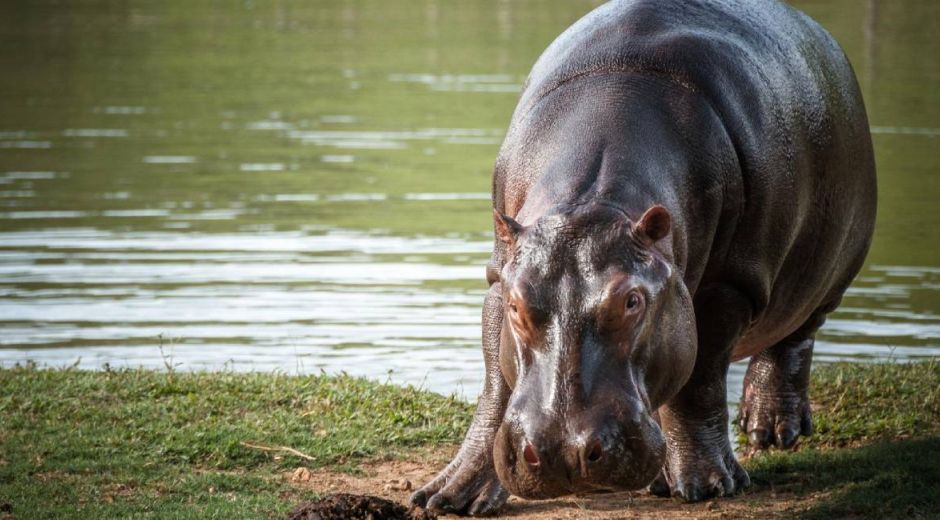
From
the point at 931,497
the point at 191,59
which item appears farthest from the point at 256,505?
the point at 191,59

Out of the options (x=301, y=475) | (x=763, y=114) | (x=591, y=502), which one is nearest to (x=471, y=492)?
(x=591, y=502)

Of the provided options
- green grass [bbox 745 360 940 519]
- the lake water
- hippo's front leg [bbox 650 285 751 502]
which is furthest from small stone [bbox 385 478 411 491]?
the lake water

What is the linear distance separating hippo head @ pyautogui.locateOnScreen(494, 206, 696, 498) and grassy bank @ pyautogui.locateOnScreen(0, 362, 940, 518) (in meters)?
A: 1.46

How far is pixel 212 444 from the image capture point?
625 cm

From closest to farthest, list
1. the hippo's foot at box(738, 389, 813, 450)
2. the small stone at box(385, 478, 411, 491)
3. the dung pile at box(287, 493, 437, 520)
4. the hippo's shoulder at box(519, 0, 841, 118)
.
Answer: the dung pile at box(287, 493, 437, 520) → the hippo's shoulder at box(519, 0, 841, 118) → the small stone at box(385, 478, 411, 491) → the hippo's foot at box(738, 389, 813, 450)

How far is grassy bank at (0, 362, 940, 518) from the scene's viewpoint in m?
5.51

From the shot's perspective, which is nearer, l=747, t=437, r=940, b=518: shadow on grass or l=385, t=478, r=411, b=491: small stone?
l=747, t=437, r=940, b=518: shadow on grass

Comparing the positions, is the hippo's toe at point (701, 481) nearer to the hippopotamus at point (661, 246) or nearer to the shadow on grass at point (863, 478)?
the hippopotamus at point (661, 246)

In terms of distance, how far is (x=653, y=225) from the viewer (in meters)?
4.22

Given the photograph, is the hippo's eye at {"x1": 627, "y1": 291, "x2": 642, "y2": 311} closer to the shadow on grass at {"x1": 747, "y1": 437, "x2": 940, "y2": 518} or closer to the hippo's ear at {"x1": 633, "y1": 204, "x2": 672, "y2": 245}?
the hippo's ear at {"x1": 633, "y1": 204, "x2": 672, "y2": 245}

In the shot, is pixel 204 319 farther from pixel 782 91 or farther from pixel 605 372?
pixel 605 372

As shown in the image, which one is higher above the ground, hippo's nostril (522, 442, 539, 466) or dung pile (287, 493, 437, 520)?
hippo's nostril (522, 442, 539, 466)

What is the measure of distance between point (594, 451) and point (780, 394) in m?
3.00

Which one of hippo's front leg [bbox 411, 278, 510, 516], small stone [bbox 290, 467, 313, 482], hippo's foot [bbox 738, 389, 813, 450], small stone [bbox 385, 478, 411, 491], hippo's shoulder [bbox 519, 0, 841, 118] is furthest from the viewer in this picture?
hippo's foot [bbox 738, 389, 813, 450]
